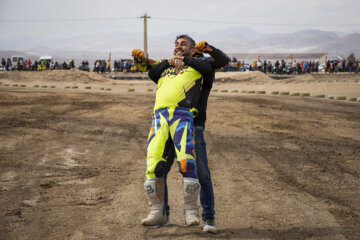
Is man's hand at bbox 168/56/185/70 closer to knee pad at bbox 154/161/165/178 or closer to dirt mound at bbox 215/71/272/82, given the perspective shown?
knee pad at bbox 154/161/165/178

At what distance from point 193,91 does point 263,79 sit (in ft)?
93.5

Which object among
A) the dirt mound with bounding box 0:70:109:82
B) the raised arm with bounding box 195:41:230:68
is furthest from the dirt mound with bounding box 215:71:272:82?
the raised arm with bounding box 195:41:230:68

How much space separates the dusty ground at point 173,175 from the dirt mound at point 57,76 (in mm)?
17358

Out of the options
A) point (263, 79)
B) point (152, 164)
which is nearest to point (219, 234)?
point (152, 164)

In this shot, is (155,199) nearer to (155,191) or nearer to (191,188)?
(155,191)

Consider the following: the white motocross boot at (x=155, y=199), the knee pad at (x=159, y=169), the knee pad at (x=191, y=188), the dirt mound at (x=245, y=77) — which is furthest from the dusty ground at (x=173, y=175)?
the dirt mound at (x=245, y=77)

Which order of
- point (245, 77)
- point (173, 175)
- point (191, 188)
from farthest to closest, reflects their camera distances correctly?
point (245, 77) < point (173, 175) < point (191, 188)

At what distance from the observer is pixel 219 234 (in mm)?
3725

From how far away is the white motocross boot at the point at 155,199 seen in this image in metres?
3.50

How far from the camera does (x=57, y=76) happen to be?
29.8 m

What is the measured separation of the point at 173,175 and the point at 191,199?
2570 millimetres

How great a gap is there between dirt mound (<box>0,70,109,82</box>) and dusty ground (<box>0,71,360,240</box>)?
1736cm

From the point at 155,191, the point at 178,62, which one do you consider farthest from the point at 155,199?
the point at 178,62

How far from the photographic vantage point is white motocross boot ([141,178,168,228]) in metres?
3.50
